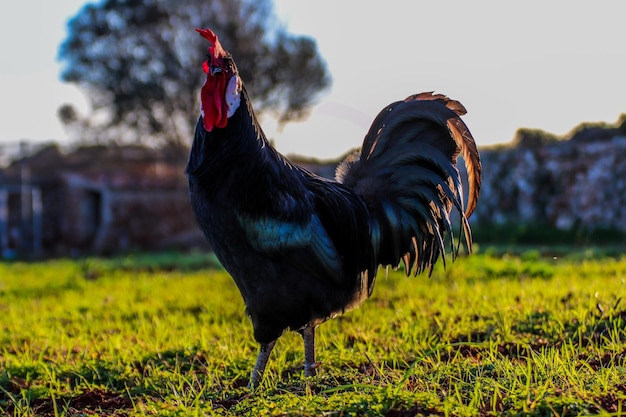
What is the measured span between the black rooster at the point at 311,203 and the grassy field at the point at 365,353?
18.8 inches

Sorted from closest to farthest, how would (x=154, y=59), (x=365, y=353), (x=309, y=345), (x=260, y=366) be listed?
(x=260, y=366) < (x=309, y=345) < (x=365, y=353) < (x=154, y=59)

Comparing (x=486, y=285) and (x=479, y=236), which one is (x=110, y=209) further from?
(x=486, y=285)

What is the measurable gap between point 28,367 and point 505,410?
3.31 metres

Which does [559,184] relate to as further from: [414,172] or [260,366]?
[260,366]

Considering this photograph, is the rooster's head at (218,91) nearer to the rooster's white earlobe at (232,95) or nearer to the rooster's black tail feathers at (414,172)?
the rooster's white earlobe at (232,95)

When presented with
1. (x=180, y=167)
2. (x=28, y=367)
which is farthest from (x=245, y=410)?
(x=180, y=167)

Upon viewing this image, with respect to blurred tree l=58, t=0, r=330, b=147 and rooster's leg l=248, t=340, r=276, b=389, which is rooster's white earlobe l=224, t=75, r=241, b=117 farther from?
blurred tree l=58, t=0, r=330, b=147

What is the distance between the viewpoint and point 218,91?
368cm

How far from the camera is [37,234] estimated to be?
2328 cm

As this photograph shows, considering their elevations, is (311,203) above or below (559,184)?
below

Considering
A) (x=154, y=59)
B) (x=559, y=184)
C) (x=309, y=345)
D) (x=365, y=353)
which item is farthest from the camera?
(x=154, y=59)

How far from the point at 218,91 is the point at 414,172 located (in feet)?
4.64

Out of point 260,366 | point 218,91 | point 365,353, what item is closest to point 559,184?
point 365,353

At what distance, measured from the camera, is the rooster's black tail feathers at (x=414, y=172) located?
413 cm
